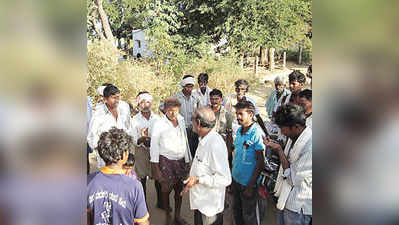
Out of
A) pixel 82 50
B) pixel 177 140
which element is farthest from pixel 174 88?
pixel 82 50

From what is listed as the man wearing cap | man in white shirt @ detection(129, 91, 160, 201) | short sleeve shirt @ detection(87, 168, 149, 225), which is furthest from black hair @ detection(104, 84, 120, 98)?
short sleeve shirt @ detection(87, 168, 149, 225)

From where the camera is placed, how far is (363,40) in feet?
2.47

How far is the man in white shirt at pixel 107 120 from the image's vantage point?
338 centimetres

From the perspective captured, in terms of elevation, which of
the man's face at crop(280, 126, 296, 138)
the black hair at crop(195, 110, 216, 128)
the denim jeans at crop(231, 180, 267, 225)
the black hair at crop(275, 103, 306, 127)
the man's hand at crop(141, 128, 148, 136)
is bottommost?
the denim jeans at crop(231, 180, 267, 225)

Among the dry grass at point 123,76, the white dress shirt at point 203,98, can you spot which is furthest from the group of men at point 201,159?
the dry grass at point 123,76

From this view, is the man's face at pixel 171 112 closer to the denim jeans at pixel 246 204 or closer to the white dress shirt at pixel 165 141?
the white dress shirt at pixel 165 141

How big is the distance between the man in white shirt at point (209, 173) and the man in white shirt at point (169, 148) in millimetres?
694

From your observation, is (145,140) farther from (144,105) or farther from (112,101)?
(112,101)

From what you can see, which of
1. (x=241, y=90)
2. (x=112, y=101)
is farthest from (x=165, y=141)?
(x=241, y=90)

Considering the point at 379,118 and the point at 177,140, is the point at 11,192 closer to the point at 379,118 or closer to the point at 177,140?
the point at 379,118

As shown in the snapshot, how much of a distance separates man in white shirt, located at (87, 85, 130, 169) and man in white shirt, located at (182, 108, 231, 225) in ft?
3.91

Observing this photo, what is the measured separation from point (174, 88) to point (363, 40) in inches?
351

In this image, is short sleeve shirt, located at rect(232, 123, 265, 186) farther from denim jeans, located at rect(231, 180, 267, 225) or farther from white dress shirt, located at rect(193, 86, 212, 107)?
white dress shirt, located at rect(193, 86, 212, 107)

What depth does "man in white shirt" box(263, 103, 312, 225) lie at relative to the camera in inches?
83.5
